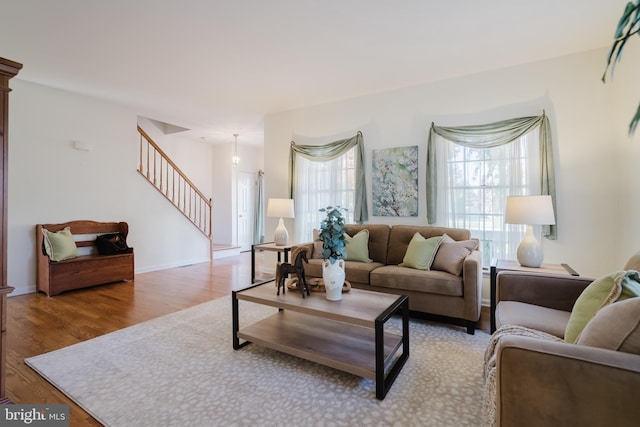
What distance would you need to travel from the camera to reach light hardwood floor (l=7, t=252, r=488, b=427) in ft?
6.31

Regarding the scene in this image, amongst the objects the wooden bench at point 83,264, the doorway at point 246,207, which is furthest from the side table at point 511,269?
the doorway at point 246,207

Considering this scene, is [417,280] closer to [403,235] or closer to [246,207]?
[403,235]

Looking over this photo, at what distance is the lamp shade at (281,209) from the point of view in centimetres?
444

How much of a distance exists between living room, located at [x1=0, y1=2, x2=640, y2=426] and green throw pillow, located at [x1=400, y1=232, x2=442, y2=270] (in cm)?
74

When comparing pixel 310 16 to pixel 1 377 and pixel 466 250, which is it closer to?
pixel 466 250

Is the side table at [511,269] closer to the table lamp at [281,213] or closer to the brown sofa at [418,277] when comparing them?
the brown sofa at [418,277]

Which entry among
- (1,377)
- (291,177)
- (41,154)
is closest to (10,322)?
(1,377)

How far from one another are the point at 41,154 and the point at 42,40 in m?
1.88

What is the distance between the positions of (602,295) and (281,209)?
3.64 metres

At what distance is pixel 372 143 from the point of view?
13.8ft

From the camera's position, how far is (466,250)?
117 inches

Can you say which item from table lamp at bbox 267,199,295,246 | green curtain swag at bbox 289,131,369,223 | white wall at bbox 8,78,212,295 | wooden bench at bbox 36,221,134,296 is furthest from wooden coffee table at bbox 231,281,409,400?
white wall at bbox 8,78,212,295

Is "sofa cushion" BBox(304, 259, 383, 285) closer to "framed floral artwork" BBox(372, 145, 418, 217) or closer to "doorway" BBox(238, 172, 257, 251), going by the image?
"framed floral artwork" BBox(372, 145, 418, 217)

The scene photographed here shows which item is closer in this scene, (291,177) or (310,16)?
(310,16)
